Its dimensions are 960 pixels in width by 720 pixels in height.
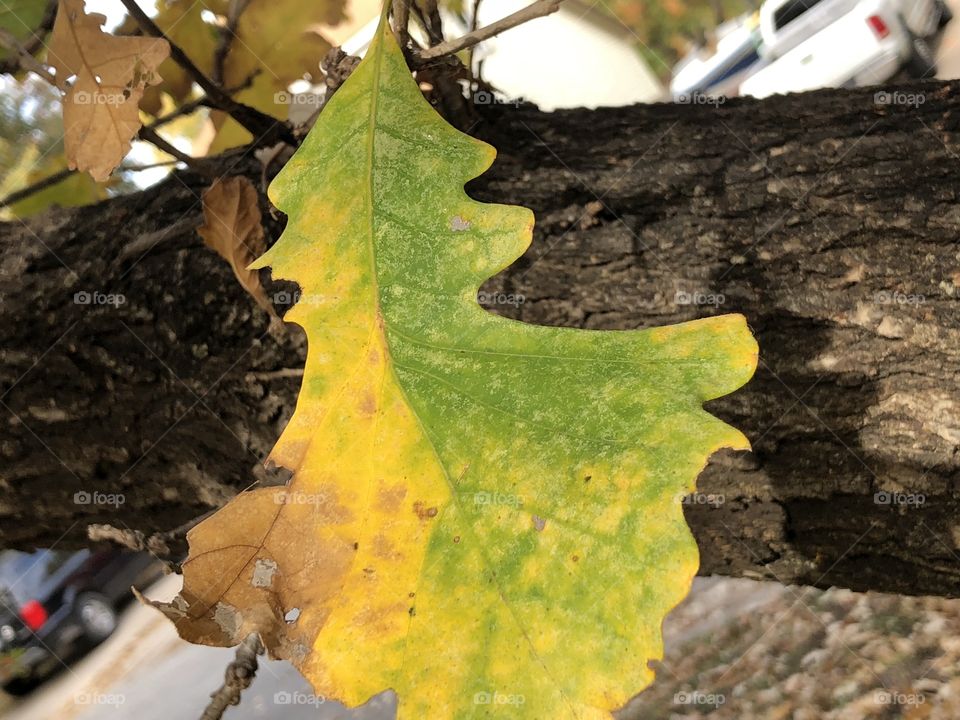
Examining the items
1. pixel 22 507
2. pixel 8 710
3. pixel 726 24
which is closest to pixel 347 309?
pixel 22 507

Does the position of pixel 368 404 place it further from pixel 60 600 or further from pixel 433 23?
pixel 60 600

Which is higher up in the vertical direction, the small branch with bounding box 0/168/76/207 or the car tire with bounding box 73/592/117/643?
the small branch with bounding box 0/168/76/207
